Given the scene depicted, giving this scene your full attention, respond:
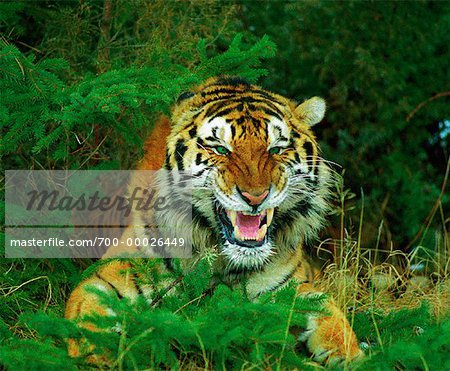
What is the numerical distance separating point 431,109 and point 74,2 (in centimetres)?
354

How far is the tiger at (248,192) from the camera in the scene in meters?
4.29

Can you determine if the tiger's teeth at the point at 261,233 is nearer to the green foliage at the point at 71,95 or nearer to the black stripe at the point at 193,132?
the black stripe at the point at 193,132

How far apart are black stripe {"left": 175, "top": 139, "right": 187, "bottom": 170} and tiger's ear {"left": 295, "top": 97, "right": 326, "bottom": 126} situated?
681 millimetres

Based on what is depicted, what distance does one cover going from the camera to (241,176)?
4223mm

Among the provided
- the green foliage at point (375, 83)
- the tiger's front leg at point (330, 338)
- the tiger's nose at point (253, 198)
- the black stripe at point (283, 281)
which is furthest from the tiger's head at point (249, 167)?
the green foliage at point (375, 83)

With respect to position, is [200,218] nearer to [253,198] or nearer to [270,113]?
[253,198]

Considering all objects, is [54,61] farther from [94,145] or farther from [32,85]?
[94,145]

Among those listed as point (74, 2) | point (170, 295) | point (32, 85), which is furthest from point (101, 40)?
point (170, 295)

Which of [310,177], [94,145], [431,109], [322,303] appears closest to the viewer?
[322,303]

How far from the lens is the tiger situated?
4.29 metres

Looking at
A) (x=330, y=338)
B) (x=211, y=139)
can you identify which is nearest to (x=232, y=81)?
(x=211, y=139)

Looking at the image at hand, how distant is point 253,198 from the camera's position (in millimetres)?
4156

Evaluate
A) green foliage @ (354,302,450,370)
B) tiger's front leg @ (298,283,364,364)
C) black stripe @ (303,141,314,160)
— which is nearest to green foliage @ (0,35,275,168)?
black stripe @ (303,141,314,160)

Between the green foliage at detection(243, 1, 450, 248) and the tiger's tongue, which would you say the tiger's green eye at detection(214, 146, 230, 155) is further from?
the green foliage at detection(243, 1, 450, 248)
